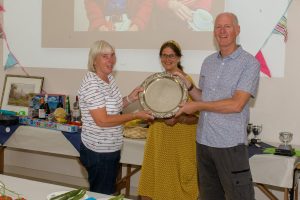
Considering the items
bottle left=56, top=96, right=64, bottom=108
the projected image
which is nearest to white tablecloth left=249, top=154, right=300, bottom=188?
the projected image

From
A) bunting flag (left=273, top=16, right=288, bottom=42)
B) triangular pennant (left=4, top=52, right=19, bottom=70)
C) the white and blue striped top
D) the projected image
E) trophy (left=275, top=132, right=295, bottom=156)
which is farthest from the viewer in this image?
triangular pennant (left=4, top=52, right=19, bottom=70)

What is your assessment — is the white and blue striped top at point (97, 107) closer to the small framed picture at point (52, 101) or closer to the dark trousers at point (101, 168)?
the dark trousers at point (101, 168)

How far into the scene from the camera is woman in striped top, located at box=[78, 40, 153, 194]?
8.02ft

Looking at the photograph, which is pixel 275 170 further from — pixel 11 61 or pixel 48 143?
pixel 11 61

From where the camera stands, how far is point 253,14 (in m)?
3.40

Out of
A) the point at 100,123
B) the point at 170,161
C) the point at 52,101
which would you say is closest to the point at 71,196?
the point at 100,123

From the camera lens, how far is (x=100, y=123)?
7.98ft

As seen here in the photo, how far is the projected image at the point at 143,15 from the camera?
11.9 ft

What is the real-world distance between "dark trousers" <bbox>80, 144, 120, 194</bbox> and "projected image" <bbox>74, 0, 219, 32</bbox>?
1618 mm

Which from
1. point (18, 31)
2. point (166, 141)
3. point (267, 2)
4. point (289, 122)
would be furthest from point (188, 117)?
point (18, 31)

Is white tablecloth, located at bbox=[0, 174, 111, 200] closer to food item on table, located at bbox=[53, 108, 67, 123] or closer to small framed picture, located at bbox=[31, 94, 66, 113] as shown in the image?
food item on table, located at bbox=[53, 108, 67, 123]

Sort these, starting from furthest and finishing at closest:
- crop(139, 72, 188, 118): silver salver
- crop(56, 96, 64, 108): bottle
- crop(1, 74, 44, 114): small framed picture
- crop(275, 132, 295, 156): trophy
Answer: crop(1, 74, 44, 114): small framed picture
crop(56, 96, 64, 108): bottle
crop(275, 132, 295, 156): trophy
crop(139, 72, 188, 118): silver salver

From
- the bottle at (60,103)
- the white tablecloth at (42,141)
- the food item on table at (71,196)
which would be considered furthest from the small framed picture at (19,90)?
the food item on table at (71,196)

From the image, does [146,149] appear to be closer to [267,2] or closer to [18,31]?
[267,2]
